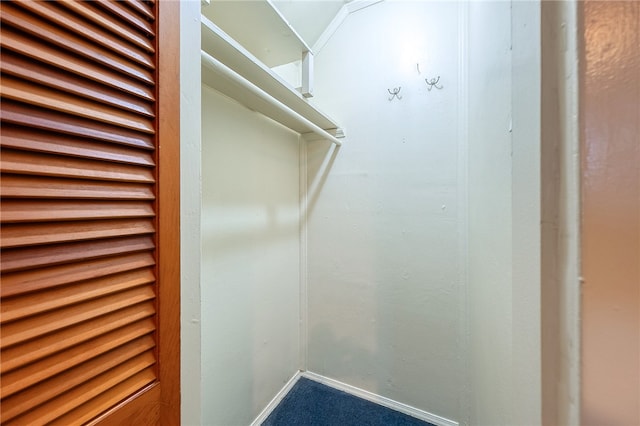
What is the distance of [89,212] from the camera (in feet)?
1.26

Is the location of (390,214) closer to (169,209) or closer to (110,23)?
(169,209)

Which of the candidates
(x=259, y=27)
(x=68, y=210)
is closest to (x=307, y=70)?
(x=259, y=27)

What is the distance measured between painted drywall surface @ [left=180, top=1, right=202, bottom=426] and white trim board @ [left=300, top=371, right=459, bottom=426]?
1239 millimetres

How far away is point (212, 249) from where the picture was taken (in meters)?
1.08

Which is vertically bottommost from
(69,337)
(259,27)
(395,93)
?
(69,337)

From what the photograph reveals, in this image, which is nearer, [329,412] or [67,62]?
[67,62]

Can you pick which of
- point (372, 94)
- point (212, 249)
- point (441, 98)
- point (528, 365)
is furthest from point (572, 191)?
point (372, 94)

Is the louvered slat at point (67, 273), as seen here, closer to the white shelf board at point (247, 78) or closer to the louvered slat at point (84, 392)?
the louvered slat at point (84, 392)

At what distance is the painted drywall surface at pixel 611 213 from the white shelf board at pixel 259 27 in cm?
108

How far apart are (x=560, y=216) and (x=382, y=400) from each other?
1632 mm

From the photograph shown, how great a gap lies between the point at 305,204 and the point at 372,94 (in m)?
0.80

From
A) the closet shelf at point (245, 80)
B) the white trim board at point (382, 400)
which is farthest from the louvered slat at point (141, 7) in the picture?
the white trim board at point (382, 400)

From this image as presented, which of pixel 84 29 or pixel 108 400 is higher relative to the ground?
pixel 84 29

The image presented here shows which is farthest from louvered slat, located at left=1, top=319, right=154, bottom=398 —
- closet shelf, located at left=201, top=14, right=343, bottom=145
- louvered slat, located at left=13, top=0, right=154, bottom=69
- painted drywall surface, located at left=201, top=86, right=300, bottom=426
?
closet shelf, located at left=201, top=14, right=343, bottom=145
